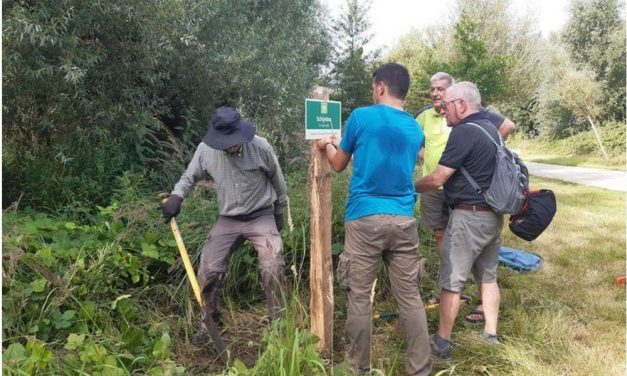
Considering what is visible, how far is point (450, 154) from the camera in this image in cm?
332

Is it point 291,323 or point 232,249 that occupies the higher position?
point 232,249

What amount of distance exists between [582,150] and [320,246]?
75.1 ft

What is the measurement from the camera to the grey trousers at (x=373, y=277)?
3.04m

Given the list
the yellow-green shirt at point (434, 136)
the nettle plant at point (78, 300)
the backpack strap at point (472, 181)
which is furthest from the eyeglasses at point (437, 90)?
the nettle plant at point (78, 300)

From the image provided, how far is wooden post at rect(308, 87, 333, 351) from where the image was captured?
3.31 metres

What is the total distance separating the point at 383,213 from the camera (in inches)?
118

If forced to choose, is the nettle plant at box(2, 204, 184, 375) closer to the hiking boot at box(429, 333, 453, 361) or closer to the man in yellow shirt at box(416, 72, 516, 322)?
the hiking boot at box(429, 333, 453, 361)

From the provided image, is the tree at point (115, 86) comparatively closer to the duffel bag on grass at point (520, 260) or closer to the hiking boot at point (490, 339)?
the duffel bag on grass at point (520, 260)

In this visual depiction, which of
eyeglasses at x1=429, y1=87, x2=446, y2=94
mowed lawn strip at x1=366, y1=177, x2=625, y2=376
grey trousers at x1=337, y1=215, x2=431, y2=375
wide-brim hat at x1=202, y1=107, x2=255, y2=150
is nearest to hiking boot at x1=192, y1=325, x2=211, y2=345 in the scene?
grey trousers at x1=337, y1=215, x2=431, y2=375

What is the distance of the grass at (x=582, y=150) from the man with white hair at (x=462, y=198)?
14.9 m

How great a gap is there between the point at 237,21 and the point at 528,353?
573 centimetres

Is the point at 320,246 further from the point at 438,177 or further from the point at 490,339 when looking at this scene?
the point at 490,339

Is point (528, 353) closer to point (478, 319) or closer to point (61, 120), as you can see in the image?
point (478, 319)

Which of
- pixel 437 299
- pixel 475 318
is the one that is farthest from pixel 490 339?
pixel 437 299
